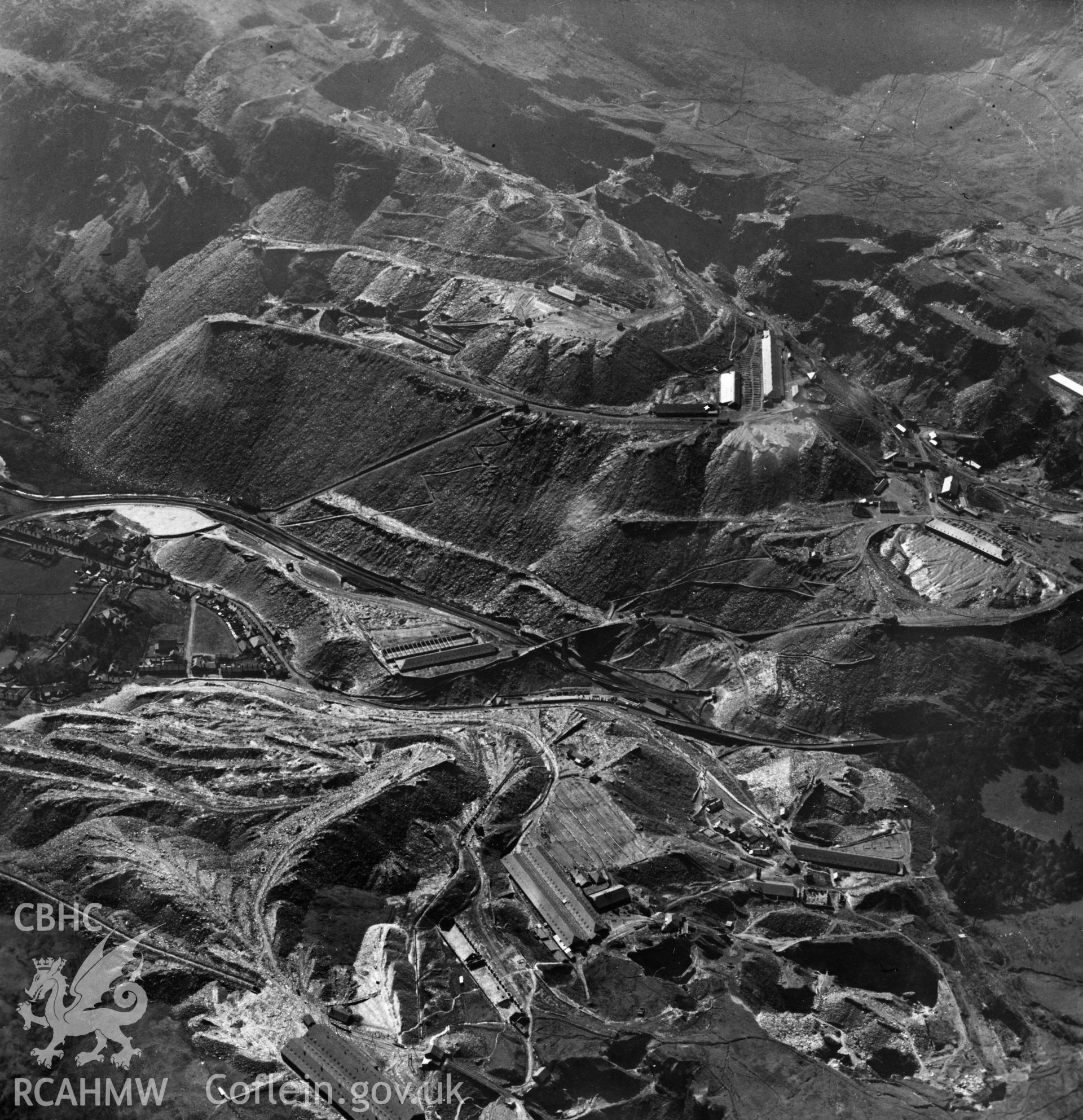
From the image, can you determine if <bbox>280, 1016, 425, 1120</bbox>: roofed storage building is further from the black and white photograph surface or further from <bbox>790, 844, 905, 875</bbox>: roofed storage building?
<bbox>790, 844, 905, 875</bbox>: roofed storage building

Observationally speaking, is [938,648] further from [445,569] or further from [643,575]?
[445,569]

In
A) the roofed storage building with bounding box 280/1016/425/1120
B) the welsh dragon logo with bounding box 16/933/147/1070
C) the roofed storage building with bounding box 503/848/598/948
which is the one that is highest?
the roofed storage building with bounding box 503/848/598/948

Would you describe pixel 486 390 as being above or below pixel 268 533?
above

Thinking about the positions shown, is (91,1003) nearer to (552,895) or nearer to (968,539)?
(552,895)

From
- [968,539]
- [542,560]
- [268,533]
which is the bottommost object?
[268,533]

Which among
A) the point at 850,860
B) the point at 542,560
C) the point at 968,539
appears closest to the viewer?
the point at 850,860

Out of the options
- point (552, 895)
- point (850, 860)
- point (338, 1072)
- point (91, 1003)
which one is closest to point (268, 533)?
point (91, 1003)

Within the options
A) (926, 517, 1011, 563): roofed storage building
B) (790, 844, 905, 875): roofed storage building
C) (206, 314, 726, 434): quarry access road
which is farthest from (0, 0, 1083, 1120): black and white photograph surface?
(206, 314, 726, 434): quarry access road

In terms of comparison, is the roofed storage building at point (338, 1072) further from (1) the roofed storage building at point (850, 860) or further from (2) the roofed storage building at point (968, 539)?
(2) the roofed storage building at point (968, 539)
